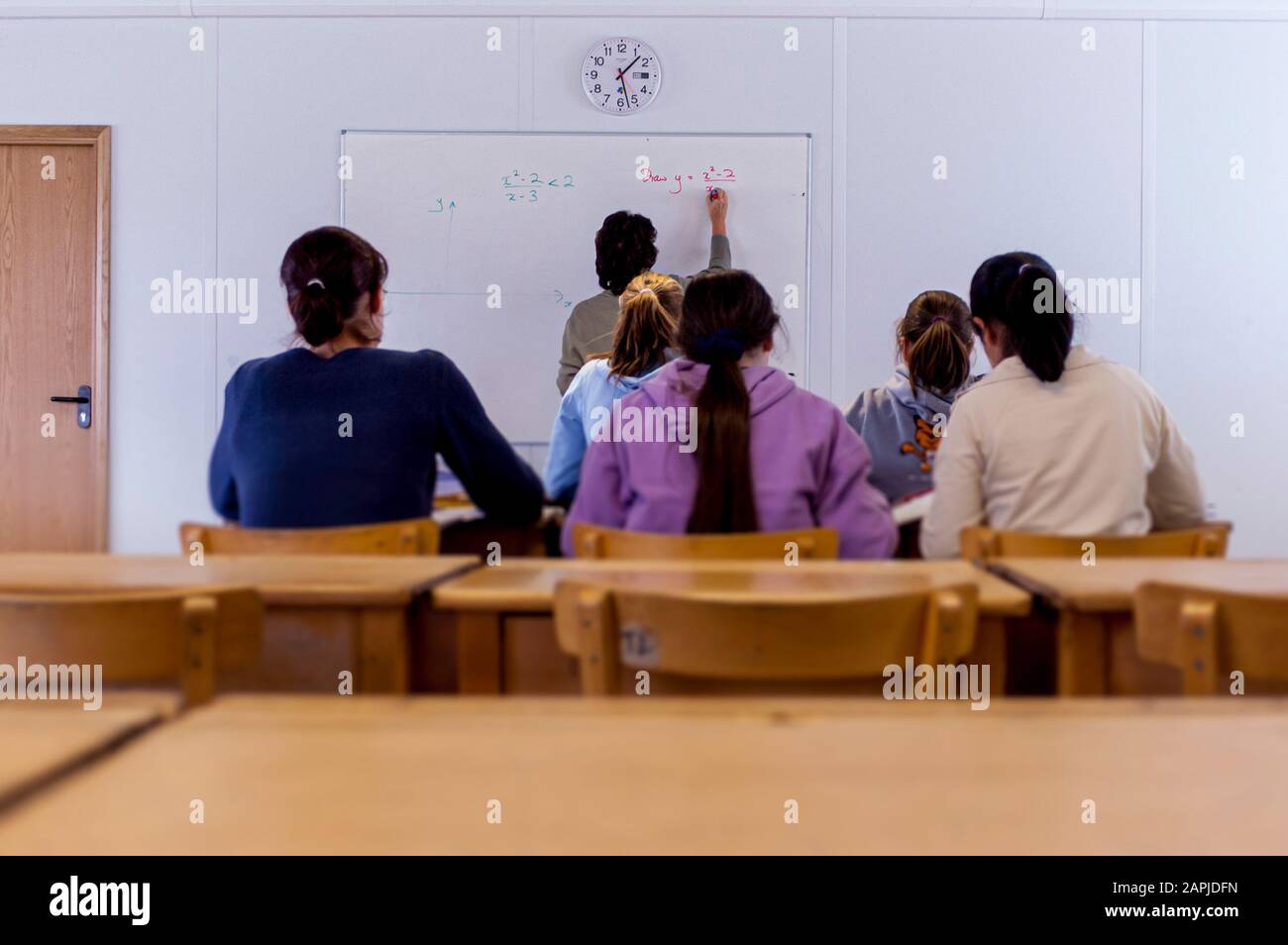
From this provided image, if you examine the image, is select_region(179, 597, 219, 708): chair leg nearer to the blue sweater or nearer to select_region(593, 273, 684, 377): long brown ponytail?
the blue sweater

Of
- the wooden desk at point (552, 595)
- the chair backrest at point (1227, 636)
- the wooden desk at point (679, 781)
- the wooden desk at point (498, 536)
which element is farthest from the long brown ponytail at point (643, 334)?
the wooden desk at point (679, 781)

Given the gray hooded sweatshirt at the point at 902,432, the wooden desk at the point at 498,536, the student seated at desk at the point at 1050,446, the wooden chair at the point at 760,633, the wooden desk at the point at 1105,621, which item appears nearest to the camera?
the wooden chair at the point at 760,633

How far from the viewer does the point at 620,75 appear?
4.66m

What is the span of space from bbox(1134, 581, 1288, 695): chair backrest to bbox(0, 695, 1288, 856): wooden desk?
38cm

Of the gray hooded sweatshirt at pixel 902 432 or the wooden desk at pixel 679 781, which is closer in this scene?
the wooden desk at pixel 679 781

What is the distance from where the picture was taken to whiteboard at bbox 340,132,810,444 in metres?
4.69

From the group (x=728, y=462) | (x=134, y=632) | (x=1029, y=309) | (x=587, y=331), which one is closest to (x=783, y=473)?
(x=728, y=462)

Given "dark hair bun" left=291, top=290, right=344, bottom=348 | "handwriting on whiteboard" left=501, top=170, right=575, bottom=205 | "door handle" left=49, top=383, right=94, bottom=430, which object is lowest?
"door handle" left=49, top=383, right=94, bottom=430

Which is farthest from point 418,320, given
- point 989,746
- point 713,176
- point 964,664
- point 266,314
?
point 989,746

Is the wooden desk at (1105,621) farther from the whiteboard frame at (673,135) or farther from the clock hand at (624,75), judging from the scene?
the clock hand at (624,75)

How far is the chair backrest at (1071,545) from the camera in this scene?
Answer: 186 centimetres

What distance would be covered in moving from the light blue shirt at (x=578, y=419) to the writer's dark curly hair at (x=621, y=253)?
1.28 metres

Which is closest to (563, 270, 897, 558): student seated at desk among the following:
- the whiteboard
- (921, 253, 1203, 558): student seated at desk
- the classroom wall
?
(921, 253, 1203, 558): student seated at desk
